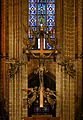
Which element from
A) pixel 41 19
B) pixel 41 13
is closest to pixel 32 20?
pixel 41 19

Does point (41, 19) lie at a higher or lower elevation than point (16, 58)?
higher

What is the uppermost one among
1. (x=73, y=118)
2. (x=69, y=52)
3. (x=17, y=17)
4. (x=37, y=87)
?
(x=17, y=17)

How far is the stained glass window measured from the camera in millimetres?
20172

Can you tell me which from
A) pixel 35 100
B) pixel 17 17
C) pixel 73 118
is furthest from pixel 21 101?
pixel 17 17

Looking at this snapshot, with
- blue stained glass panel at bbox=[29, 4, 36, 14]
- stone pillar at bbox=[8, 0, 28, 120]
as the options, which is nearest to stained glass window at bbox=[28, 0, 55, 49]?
blue stained glass panel at bbox=[29, 4, 36, 14]

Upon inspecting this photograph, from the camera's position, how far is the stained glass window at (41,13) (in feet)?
66.2

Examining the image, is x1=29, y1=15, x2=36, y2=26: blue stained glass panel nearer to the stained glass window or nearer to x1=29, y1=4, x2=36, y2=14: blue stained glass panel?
the stained glass window

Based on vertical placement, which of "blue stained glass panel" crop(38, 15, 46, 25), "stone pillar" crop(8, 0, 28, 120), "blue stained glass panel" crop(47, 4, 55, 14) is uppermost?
"blue stained glass panel" crop(47, 4, 55, 14)

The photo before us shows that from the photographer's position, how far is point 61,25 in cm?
1984

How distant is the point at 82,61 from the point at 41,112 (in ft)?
8.84

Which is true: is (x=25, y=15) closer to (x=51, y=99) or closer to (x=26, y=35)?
(x=26, y=35)

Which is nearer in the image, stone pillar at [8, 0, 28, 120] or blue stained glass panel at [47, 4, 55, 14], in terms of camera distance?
stone pillar at [8, 0, 28, 120]

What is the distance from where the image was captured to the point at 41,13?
798 inches

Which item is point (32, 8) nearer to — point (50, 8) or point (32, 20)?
point (32, 20)
